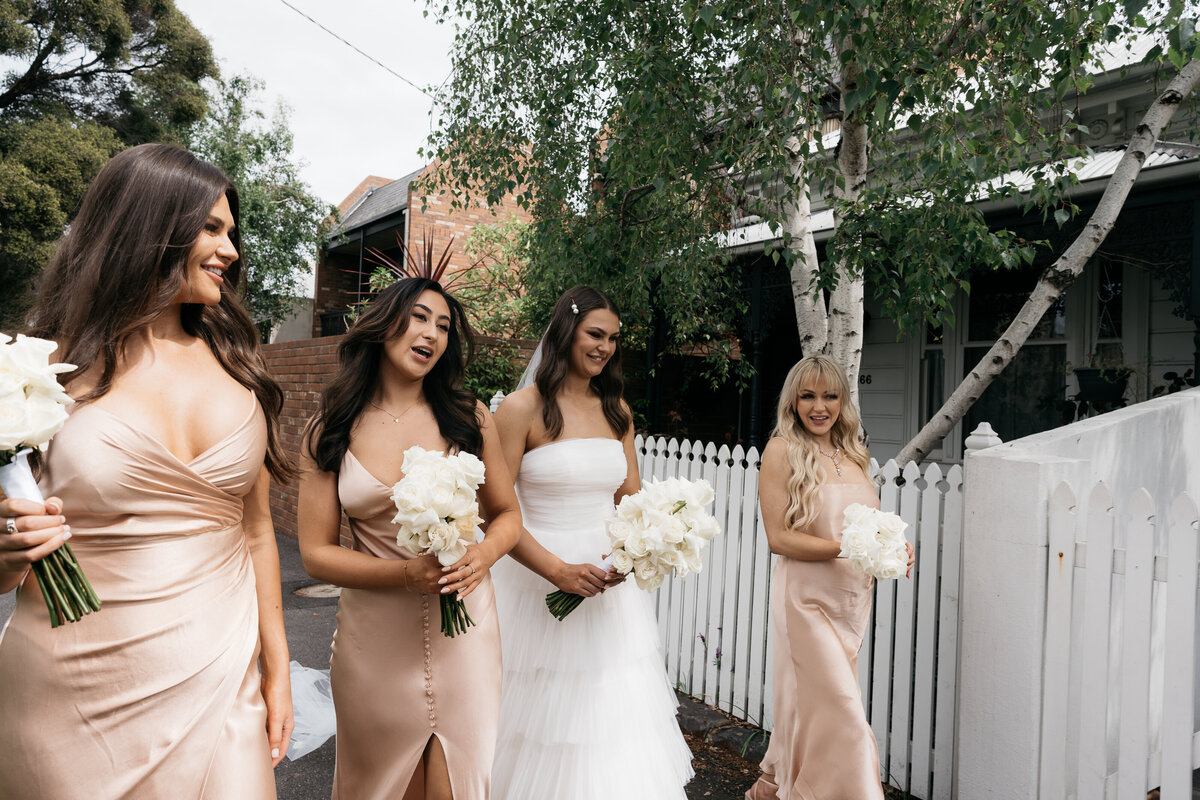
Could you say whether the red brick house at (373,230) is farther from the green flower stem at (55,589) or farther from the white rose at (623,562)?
the green flower stem at (55,589)

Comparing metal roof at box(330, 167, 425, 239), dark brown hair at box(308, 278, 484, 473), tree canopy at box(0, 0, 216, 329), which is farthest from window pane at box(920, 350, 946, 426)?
tree canopy at box(0, 0, 216, 329)

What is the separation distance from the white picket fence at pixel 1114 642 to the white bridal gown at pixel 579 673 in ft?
A: 5.22

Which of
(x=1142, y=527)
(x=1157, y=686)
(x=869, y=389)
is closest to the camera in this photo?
(x=1142, y=527)

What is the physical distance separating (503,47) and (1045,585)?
521cm

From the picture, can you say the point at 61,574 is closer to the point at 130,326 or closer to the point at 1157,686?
the point at 130,326

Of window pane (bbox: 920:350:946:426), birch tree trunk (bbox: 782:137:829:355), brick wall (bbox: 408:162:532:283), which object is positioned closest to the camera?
birch tree trunk (bbox: 782:137:829:355)

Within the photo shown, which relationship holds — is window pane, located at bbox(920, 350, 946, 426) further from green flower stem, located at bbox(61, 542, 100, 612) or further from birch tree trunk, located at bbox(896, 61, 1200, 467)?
green flower stem, located at bbox(61, 542, 100, 612)

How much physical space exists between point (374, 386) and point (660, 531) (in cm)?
114

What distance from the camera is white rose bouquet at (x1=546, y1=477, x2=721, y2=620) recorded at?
2615 millimetres

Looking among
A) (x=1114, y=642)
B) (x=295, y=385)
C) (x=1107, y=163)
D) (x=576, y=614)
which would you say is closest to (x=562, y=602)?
(x=576, y=614)

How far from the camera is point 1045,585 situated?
304cm

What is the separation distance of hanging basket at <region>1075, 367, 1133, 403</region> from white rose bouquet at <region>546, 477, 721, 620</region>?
7457mm

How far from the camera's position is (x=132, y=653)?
162cm

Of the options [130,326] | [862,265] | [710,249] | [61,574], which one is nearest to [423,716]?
[61,574]
